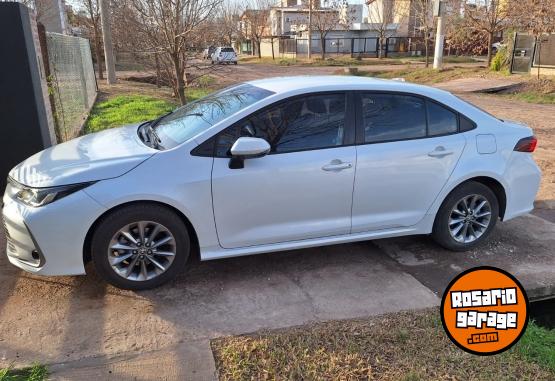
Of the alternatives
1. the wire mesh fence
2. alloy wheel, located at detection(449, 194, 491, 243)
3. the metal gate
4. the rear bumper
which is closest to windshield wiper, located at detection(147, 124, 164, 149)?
alloy wheel, located at detection(449, 194, 491, 243)

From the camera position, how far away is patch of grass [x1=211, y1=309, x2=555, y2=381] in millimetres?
2826

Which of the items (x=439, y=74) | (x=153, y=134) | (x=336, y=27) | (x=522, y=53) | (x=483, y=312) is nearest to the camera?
(x=483, y=312)

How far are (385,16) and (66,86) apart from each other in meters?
47.1

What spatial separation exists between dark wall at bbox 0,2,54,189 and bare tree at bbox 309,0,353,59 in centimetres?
4677

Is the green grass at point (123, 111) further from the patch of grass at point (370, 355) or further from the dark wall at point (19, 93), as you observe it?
the patch of grass at point (370, 355)

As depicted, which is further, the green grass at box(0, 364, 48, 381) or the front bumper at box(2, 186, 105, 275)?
the front bumper at box(2, 186, 105, 275)

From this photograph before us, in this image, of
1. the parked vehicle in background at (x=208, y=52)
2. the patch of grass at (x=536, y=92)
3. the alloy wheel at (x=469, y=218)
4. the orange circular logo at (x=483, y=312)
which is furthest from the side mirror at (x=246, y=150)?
the patch of grass at (x=536, y=92)

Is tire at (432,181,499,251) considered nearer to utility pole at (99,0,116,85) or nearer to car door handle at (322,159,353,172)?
A: car door handle at (322,159,353,172)

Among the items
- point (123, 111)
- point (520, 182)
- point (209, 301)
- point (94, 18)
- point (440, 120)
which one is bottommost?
point (209, 301)

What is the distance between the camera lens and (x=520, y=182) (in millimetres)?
4586

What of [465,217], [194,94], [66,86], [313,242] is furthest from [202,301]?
[194,94]

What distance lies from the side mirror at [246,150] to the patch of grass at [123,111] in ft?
22.7

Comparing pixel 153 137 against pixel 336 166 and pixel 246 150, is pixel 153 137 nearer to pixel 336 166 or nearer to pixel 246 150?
pixel 246 150

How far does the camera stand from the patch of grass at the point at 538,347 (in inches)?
118
